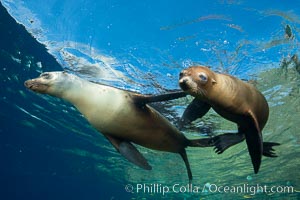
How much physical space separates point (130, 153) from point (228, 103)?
167 cm

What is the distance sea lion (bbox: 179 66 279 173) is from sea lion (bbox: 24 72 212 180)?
0.59m

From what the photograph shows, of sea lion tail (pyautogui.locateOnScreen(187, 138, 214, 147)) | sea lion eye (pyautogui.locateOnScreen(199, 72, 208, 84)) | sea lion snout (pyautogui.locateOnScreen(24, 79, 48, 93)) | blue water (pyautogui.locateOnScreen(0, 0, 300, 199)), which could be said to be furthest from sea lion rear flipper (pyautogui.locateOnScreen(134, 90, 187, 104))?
blue water (pyautogui.locateOnScreen(0, 0, 300, 199))

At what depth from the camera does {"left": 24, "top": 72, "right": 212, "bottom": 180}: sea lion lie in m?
4.45

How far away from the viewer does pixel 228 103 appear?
3918 millimetres

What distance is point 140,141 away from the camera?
4879 mm

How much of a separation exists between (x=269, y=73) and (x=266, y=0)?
2788 mm

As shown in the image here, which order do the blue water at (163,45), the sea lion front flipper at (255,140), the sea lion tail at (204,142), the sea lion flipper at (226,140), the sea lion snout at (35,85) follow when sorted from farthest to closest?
1. the blue water at (163,45)
2. the sea lion tail at (204,142)
3. the sea lion flipper at (226,140)
4. the sea lion snout at (35,85)
5. the sea lion front flipper at (255,140)

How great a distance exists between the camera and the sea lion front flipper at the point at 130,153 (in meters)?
4.46

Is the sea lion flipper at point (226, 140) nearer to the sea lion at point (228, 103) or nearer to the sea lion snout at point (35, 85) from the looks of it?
the sea lion at point (228, 103)

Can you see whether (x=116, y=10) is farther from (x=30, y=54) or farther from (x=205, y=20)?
(x=30, y=54)

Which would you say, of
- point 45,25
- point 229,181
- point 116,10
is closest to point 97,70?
point 45,25

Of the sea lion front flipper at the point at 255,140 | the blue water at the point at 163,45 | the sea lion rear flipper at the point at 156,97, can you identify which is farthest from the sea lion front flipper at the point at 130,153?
the blue water at the point at 163,45

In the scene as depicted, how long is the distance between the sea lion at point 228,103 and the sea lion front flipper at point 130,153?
897 millimetres

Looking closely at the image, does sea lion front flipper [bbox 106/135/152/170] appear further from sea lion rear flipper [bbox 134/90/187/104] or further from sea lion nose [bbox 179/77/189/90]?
sea lion nose [bbox 179/77/189/90]
